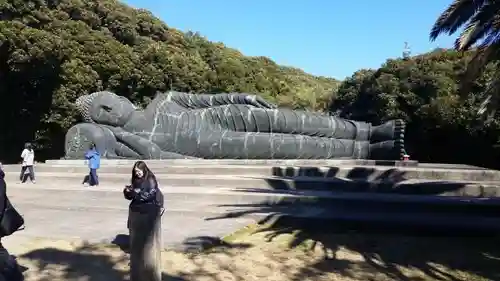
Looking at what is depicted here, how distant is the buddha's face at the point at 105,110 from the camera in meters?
12.4

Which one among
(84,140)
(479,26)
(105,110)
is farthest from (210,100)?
(479,26)

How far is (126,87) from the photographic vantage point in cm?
2209

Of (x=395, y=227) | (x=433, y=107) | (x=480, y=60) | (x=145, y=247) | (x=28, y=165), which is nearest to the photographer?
(x=145, y=247)

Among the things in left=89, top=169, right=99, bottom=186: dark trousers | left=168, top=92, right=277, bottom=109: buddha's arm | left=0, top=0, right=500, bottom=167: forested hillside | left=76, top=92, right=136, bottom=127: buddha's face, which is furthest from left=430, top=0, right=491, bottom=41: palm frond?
left=0, top=0, right=500, bottom=167: forested hillside

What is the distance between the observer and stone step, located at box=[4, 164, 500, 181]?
948cm

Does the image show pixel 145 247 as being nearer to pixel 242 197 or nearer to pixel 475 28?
pixel 242 197

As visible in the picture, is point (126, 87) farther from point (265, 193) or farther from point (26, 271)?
point (26, 271)

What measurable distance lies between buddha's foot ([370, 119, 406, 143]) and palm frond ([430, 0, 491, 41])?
4.58 meters

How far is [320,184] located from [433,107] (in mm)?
12665

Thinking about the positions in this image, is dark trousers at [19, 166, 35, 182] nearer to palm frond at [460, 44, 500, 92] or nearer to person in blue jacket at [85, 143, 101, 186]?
person in blue jacket at [85, 143, 101, 186]

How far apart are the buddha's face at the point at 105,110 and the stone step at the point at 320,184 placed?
7.62 feet

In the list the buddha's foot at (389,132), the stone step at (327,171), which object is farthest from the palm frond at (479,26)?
the buddha's foot at (389,132)

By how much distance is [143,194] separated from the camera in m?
4.24

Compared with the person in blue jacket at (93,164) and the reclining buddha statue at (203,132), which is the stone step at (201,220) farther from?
the reclining buddha statue at (203,132)
